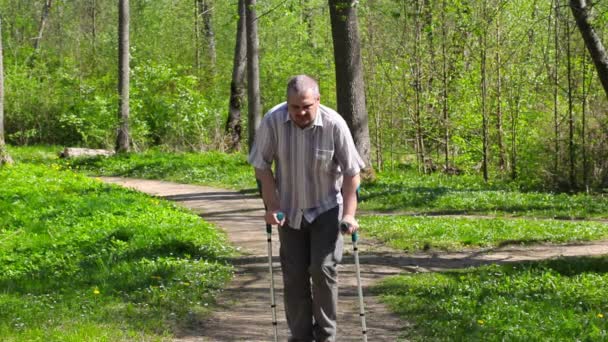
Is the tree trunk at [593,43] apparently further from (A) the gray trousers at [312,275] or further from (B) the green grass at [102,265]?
(A) the gray trousers at [312,275]

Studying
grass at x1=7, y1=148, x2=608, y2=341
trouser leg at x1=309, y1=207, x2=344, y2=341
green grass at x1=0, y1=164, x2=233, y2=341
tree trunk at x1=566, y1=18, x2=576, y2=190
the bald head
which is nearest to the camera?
the bald head

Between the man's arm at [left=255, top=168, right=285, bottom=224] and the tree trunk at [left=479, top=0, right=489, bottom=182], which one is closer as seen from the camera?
the man's arm at [left=255, top=168, right=285, bottom=224]

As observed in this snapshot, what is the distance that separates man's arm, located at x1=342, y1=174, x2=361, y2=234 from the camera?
6133 millimetres

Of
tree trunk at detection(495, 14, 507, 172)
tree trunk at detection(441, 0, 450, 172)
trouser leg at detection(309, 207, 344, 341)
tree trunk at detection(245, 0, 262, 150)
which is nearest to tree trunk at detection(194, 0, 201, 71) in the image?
tree trunk at detection(245, 0, 262, 150)

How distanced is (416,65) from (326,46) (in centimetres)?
936

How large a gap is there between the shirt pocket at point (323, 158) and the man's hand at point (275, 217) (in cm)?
41

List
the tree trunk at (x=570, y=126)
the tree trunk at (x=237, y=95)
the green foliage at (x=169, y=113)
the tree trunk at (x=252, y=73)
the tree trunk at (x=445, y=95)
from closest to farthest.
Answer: the tree trunk at (x=570, y=126)
the tree trunk at (x=252, y=73)
the tree trunk at (x=445, y=95)
the green foliage at (x=169, y=113)
the tree trunk at (x=237, y=95)

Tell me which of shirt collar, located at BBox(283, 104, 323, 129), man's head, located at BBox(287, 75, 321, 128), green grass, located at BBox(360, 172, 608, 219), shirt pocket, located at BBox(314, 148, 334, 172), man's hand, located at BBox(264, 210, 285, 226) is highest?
man's head, located at BBox(287, 75, 321, 128)

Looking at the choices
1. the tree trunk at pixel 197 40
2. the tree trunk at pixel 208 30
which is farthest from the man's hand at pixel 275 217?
the tree trunk at pixel 208 30

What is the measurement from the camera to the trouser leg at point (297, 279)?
20.8 ft

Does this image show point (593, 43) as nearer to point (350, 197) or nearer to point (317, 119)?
point (350, 197)

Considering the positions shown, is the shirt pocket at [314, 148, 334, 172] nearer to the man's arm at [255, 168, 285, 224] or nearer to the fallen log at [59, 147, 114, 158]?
the man's arm at [255, 168, 285, 224]

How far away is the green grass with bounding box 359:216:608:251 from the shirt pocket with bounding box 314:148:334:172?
6.34 metres

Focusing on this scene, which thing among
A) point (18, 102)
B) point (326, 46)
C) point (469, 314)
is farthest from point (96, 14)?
point (469, 314)
